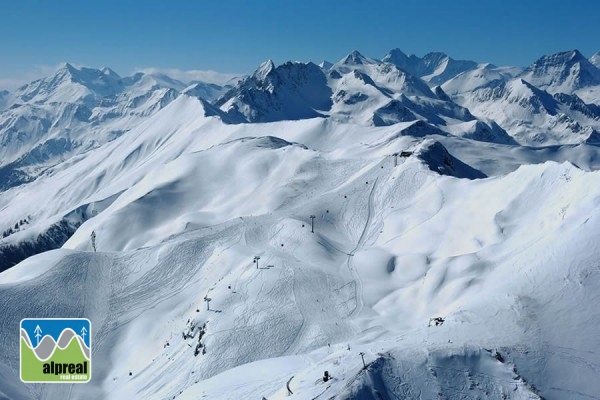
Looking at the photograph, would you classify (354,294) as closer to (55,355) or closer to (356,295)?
(356,295)

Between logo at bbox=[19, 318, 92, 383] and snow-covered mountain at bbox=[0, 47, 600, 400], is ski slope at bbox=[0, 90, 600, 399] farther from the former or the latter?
logo at bbox=[19, 318, 92, 383]

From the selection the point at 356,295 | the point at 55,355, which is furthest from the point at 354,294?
the point at 55,355

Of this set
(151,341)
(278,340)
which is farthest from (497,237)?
(151,341)

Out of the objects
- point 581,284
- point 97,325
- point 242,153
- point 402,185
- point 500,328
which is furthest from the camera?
point 242,153

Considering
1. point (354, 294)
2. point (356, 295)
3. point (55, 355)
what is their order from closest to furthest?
point (55, 355) → point (356, 295) → point (354, 294)

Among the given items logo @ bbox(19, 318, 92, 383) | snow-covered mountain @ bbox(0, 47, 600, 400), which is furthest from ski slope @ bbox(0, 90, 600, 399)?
logo @ bbox(19, 318, 92, 383)

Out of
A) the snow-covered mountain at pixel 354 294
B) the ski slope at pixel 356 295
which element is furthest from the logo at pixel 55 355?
the snow-covered mountain at pixel 354 294

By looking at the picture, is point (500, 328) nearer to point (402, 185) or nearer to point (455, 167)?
point (402, 185)

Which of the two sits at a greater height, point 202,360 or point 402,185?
point 402,185
